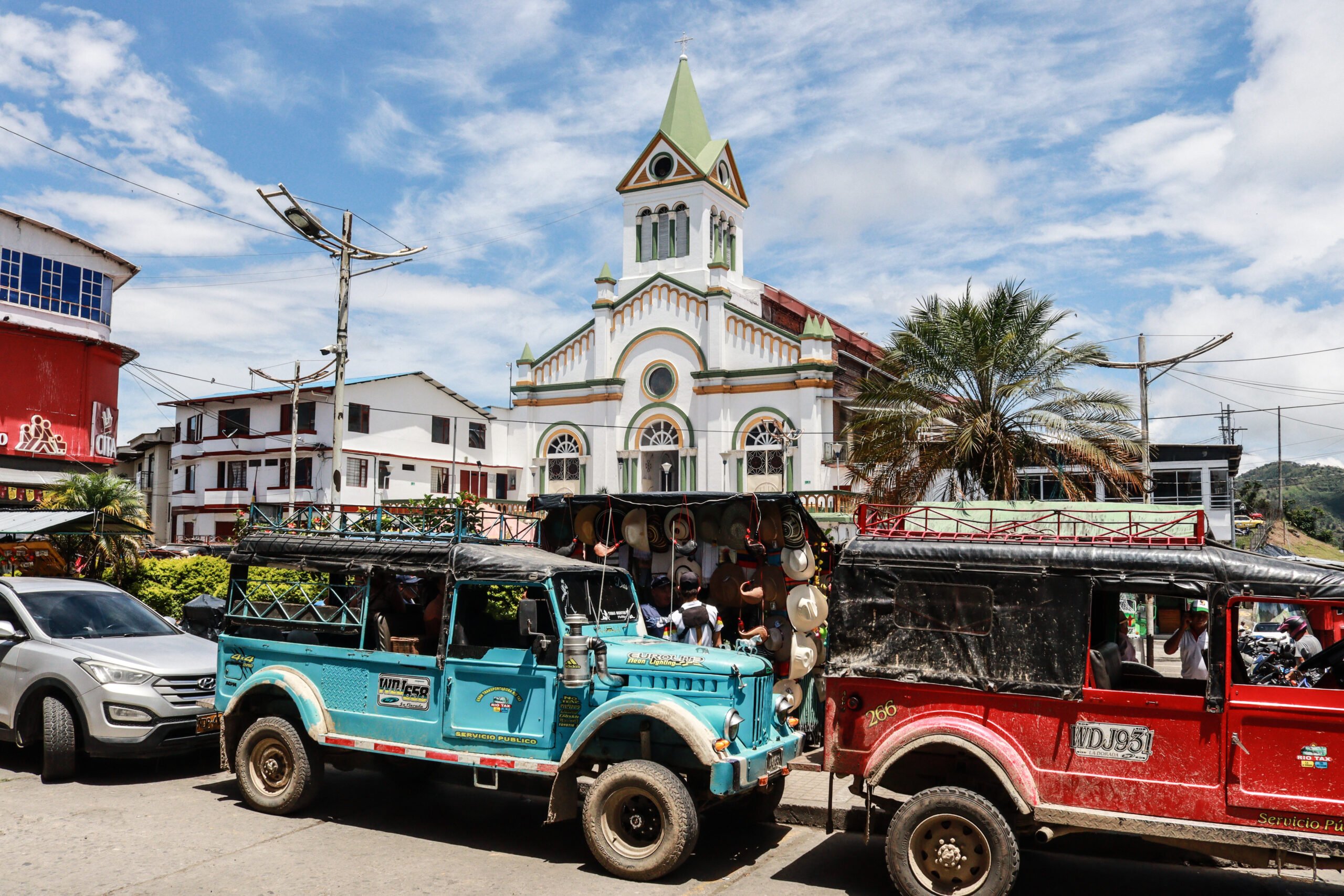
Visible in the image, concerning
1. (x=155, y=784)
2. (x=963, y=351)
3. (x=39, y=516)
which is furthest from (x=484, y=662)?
(x=963, y=351)

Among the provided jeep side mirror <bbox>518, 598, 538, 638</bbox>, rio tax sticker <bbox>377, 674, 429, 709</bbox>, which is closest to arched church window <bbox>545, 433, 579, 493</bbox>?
rio tax sticker <bbox>377, 674, 429, 709</bbox>

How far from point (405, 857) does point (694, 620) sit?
378 cm

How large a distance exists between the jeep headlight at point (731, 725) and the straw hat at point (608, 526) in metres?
5.74

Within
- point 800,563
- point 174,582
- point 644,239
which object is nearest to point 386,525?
point 800,563

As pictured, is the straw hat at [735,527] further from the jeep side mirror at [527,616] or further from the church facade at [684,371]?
the church facade at [684,371]

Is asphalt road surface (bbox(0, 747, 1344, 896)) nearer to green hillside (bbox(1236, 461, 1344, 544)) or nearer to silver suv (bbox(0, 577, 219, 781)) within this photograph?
silver suv (bbox(0, 577, 219, 781))

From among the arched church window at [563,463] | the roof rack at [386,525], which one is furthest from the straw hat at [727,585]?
the arched church window at [563,463]

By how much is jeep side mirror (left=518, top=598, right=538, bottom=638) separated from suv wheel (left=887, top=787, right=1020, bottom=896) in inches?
115

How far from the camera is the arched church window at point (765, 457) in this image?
117ft

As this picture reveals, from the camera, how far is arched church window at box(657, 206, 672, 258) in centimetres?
4047

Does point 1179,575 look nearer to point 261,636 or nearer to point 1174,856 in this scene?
point 1174,856

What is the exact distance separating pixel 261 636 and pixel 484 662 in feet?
8.25

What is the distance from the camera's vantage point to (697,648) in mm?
→ 7520

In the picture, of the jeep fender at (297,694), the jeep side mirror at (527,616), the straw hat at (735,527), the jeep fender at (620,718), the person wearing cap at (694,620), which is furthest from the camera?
the straw hat at (735,527)
